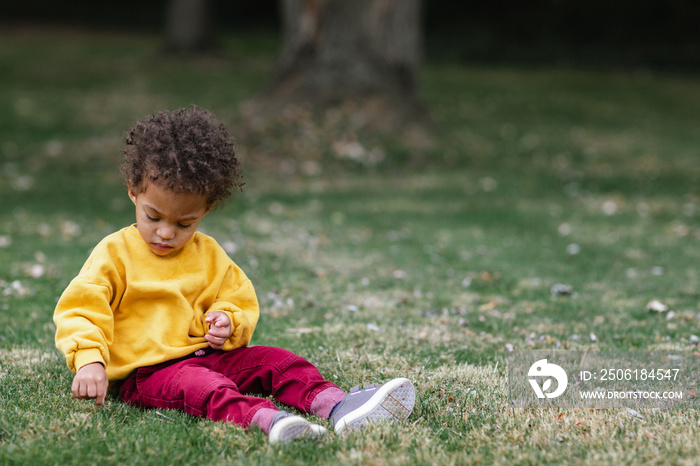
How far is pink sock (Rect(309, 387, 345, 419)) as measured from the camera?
3043mm

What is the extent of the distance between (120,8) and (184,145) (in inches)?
1316

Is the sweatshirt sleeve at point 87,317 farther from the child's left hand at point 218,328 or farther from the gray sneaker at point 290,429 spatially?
the gray sneaker at point 290,429

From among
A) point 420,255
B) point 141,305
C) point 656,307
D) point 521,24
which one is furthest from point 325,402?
point 521,24

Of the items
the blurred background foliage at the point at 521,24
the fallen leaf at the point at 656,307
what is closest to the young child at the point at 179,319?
the fallen leaf at the point at 656,307

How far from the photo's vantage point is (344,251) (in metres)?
7.14

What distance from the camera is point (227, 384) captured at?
3027 millimetres

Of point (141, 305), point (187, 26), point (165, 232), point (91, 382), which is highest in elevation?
point (165, 232)

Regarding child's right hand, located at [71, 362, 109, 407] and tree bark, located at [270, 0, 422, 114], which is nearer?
child's right hand, located at [71, 362, 109, 407]

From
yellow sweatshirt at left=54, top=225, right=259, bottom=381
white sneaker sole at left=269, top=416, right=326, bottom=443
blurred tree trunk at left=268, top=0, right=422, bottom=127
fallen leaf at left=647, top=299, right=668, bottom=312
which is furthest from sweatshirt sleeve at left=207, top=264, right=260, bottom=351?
blurred tree trunk at left=268, top=0, right=422, bottom=127

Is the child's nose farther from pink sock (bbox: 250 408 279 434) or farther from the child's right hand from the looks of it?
pink sock (bbox: 250 408 279 434)

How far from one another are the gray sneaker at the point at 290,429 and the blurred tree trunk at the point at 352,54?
948cm

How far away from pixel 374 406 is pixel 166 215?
1155 millimetres

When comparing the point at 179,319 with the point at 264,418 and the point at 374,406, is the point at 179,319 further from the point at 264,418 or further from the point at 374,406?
the point at 374,406

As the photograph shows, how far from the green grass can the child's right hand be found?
0.14 m
